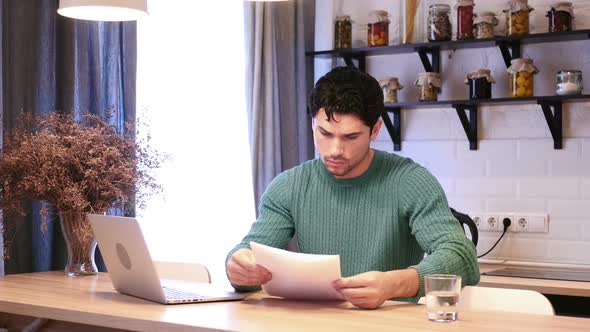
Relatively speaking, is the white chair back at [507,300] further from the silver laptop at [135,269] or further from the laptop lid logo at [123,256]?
the laptop lid logo at [123,256]

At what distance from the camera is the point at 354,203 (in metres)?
2.61

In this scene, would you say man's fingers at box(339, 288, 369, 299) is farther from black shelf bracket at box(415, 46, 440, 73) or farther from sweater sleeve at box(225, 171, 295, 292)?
black shelf bracket at box(415, 46, 440, 73)

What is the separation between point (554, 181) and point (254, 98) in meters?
1.36

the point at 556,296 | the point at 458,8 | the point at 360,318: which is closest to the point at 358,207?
the point at 360,318

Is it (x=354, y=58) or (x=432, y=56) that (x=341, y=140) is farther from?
(x=354, y=58)

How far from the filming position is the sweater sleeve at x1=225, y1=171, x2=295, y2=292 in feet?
8.60

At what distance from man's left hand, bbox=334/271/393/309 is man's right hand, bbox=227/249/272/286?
211mm

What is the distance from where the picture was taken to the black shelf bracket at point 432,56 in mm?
3976

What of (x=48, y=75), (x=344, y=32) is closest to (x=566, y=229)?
(x=344, y=32)

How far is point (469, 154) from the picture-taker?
399 cm

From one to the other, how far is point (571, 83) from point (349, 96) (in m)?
1.47

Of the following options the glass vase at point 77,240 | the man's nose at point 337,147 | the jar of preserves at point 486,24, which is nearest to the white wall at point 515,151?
the jar of preserves at point 486,24

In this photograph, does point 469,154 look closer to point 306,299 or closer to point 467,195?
point 467,195

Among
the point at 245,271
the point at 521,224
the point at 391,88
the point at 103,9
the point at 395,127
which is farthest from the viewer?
the point at 395,127
